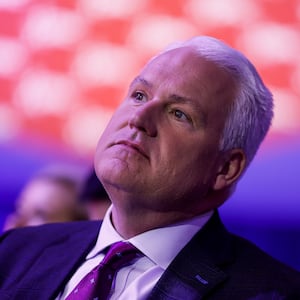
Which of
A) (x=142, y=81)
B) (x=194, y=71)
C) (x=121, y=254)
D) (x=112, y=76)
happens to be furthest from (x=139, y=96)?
(x=112, y=76)

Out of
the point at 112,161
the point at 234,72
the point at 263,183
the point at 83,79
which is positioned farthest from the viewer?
the point at 83,79

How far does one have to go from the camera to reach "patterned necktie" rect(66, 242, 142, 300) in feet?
5.02

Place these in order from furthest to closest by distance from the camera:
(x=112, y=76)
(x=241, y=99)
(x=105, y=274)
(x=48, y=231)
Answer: (x=112, y=76) → (x=48, y=231) → (x=241, y=99) → (x=105, y=274)

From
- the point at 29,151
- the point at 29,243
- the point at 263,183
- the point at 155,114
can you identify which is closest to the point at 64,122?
the point at 29,151

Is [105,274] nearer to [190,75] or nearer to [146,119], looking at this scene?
[146,119]

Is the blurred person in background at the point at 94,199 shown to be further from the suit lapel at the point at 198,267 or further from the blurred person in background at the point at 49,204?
the suit lapel at the point at 198,267

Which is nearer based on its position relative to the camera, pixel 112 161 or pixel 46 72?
pixel 112 161

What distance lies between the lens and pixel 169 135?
158cm

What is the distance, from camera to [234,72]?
1.67 metres

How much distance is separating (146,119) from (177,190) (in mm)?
163

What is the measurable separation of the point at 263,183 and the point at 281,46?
49 centimetres

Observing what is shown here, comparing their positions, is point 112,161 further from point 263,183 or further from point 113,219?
point 263,183

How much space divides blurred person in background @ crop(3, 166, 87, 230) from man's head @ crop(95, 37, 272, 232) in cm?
76

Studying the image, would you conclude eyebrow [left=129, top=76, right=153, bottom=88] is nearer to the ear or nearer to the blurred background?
the ear
